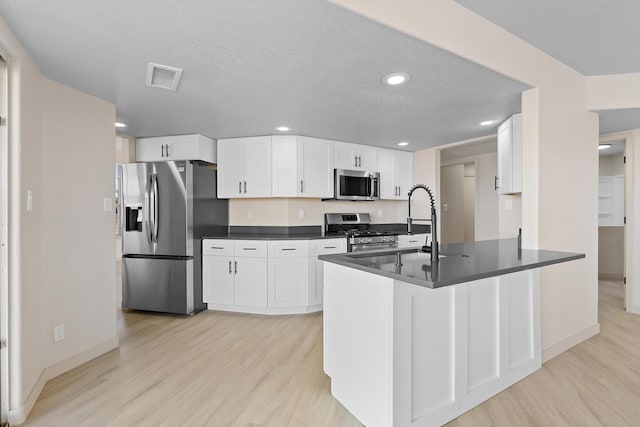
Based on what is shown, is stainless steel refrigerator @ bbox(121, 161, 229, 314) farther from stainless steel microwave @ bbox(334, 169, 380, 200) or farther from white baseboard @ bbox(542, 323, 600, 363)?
white baseboard @ bbox(542, 323, 600, 363)

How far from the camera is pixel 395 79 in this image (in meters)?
2.29

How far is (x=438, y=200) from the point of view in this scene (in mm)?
4859

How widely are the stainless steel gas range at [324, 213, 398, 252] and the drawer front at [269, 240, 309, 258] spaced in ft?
2.04

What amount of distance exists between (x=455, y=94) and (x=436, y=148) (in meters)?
2.24

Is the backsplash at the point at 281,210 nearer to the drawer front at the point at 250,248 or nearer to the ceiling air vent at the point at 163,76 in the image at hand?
the drawer front at the point at 250,248

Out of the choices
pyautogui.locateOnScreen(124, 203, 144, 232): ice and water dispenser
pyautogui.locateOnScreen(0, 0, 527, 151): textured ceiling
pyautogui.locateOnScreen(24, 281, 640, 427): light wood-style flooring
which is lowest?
pyautogui.locateOnScreen(24, 281, 640, 427): light wood-style flooring

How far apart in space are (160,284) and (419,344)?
310 cm

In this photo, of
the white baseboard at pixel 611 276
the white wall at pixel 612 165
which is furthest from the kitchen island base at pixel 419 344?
the white wall at pixel 612 165

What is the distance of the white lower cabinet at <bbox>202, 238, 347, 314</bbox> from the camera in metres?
3.67

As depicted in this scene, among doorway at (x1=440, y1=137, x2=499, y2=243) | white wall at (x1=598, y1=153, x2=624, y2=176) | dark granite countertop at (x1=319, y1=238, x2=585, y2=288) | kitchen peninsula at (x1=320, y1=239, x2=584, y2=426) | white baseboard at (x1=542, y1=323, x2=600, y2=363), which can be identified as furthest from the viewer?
doorway at (x1=440, y1=137, x2=499, y2=243)

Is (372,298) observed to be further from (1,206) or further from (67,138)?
(67,138)

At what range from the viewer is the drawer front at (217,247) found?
3.77m

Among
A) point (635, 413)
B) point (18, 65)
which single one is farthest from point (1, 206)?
point (635, 413)

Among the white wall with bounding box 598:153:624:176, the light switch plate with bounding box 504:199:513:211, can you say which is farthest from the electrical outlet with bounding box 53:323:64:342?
the white wall with bounding box 598:153:624:176
